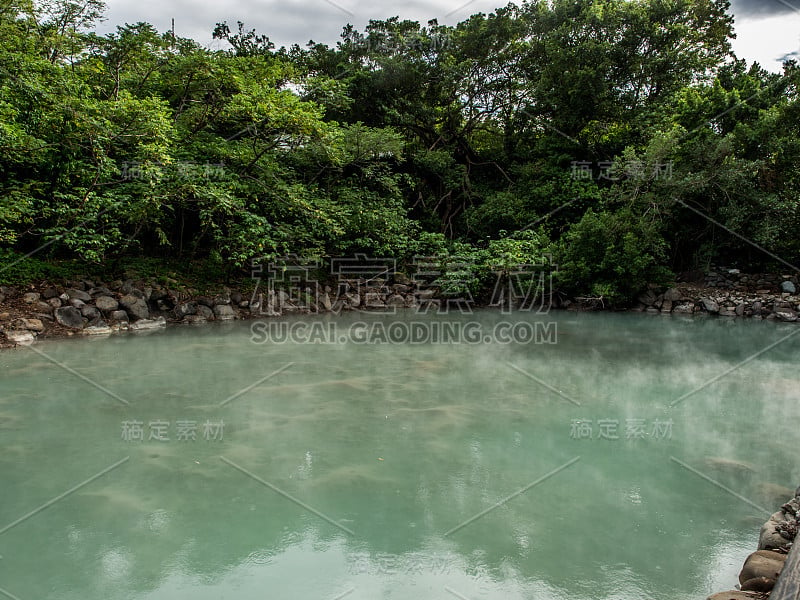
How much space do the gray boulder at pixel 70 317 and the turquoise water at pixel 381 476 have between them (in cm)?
120

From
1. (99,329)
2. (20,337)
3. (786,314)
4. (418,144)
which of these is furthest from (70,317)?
(786,314)

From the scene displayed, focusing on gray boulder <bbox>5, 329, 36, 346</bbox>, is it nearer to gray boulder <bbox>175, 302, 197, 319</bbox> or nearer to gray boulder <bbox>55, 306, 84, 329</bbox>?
gray boulder <bbox>55, 306, 84, 329</bbox>

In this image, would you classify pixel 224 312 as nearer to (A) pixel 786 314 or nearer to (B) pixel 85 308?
(B) pixel 85 308

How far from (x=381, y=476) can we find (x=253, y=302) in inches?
246

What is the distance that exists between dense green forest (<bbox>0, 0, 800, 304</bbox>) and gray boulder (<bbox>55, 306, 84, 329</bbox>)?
0.76m

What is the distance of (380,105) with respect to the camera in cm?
1198

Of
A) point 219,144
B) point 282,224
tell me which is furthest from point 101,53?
point 282,224

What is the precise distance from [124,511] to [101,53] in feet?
25.4

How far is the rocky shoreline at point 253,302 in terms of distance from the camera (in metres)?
6.59

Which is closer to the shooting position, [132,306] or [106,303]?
[106,303]

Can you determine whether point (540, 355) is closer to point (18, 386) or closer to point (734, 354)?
point (734, 354)

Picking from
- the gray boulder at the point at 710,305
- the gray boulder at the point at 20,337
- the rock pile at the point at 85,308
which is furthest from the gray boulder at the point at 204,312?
the gray boulder at the point at 710,305

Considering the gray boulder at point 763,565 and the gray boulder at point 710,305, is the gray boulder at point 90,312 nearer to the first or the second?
the gray boulder at point 763,565

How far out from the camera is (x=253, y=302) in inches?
341
